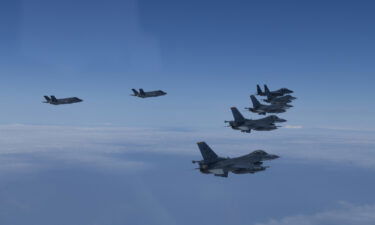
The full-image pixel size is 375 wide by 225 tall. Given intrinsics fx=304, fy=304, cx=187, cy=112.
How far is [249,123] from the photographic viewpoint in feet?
316

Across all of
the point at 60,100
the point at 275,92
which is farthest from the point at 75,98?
the point at 275,92

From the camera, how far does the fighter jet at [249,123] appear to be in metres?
95.1

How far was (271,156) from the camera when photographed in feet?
268

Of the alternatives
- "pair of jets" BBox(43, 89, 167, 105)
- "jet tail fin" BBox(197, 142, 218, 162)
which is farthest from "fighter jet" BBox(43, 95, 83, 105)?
"jet tail fin" BBox(197, 142, 218, 162)

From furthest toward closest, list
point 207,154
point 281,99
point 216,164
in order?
point 281,99, point 207,154, point 216,164

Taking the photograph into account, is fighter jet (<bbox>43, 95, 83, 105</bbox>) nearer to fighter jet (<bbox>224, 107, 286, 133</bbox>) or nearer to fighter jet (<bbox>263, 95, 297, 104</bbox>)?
fighter jet (<bbox>224, 107, 286, 133</bbox>)

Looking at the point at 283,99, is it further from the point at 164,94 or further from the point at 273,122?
the point at 164,94

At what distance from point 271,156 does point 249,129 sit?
15.6 m

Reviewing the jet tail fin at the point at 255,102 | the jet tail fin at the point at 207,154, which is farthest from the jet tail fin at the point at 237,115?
the jet tail fin at the point at 207,154

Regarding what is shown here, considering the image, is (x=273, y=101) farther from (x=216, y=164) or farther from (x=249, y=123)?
(x=216, y=164)

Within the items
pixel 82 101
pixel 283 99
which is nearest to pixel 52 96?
pixel 82 101

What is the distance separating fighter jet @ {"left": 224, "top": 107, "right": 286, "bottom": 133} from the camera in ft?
312

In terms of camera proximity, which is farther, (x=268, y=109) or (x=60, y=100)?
(x=60, y=100)

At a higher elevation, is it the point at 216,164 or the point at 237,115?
the point at 237,115
